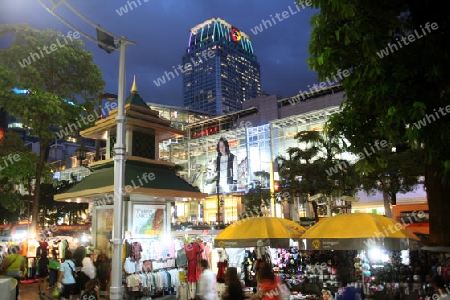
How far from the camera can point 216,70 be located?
155 meters

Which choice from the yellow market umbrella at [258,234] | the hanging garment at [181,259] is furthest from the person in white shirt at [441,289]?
the hanging garment at [181,259]

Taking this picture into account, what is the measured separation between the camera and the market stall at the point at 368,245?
358 inches

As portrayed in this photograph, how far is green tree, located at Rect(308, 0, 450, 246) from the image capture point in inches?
216

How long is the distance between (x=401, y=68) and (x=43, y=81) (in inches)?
719

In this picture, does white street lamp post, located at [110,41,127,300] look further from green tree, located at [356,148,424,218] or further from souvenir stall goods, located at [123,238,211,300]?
green tree, located at [356,148,424,218]

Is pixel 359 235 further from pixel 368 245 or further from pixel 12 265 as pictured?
pixel 12 265

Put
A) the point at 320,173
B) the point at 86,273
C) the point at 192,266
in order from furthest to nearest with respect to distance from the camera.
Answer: the point at 320,173 → the point at 192,266 → the point at 86,273

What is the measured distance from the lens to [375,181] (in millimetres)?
25875

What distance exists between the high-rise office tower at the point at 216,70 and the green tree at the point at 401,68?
452 ft

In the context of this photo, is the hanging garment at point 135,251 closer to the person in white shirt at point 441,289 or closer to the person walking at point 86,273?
the person walking at point 86,273

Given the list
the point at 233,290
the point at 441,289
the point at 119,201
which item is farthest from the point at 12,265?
the point at 441,289

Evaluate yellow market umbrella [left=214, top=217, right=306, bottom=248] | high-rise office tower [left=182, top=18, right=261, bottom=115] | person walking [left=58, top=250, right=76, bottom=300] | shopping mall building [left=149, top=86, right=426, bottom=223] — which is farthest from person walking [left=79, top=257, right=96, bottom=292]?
high-rise office tower [left=182, top=18, right=261, bottom=115]

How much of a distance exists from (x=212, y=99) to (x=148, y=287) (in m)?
150

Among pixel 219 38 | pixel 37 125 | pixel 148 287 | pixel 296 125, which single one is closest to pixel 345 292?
pixel 148 287
